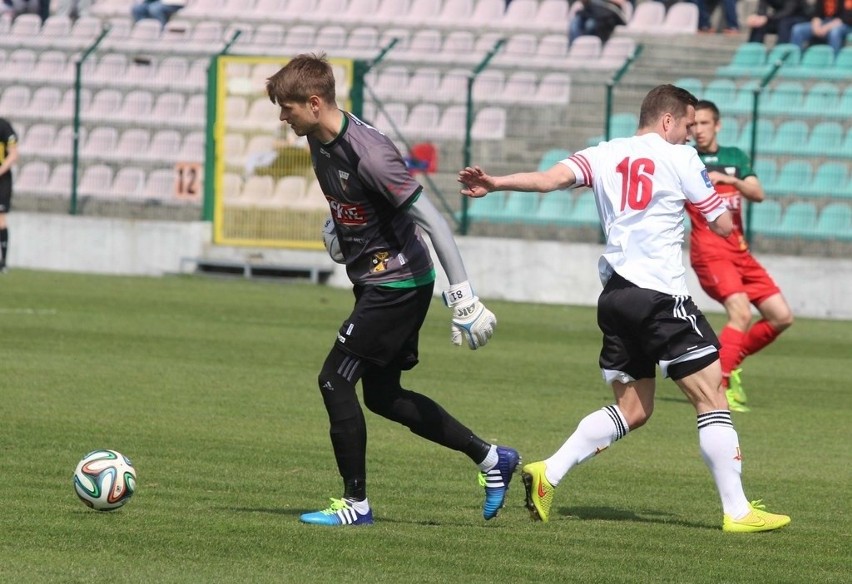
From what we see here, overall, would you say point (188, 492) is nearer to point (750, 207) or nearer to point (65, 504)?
point (65, 504)

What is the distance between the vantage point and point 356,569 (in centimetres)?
596

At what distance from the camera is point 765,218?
68.8ft

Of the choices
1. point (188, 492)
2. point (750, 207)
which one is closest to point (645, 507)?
point (188, 492)

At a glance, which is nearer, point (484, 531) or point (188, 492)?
point (484, 531)

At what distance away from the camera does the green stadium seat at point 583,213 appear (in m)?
22.0

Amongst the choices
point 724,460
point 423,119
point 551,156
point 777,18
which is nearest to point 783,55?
point 777,18

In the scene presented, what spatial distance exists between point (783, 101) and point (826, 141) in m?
0.82

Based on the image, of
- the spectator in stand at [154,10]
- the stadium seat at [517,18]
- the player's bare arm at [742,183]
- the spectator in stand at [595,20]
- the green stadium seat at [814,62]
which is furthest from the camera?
the spectator in stand at [154,10]

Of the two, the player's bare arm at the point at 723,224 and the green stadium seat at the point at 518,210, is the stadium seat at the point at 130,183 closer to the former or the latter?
the green stadium seat at the point at 518,210

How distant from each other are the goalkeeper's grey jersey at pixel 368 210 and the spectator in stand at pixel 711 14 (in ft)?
67.8

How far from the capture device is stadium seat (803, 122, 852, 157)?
21203mm

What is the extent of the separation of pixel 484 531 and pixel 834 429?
4865mm

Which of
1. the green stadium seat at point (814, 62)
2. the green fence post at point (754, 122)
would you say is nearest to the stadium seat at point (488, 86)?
the green stadium seat at point (814, 62)

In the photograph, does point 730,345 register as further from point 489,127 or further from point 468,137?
point 489,127
